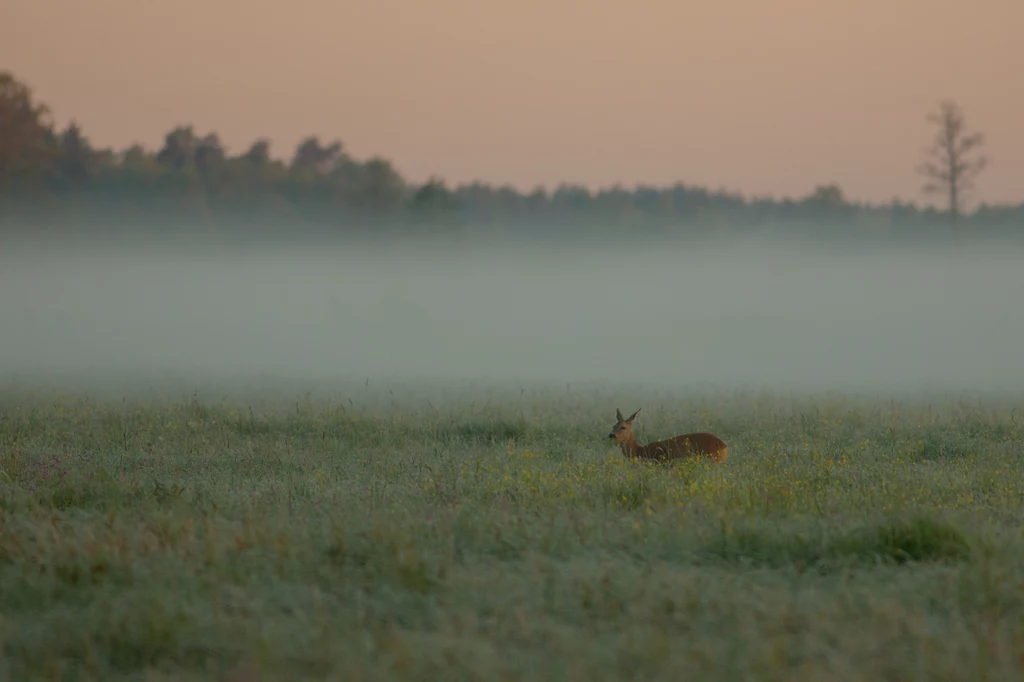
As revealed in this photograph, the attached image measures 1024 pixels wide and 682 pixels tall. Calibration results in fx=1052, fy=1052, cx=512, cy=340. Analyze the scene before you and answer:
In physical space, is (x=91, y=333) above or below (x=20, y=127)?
below

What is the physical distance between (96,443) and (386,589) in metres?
7.64

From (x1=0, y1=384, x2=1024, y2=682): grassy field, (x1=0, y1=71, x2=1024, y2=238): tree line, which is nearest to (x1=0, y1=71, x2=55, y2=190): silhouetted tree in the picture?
(x1=0, y1=71, x2=1024, y2=238): tree line

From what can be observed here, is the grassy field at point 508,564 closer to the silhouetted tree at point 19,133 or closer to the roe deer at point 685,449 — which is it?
the roe deer at point 685,449

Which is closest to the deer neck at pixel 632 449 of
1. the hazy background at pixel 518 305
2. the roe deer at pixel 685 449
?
the roe deer at pixel 685 449

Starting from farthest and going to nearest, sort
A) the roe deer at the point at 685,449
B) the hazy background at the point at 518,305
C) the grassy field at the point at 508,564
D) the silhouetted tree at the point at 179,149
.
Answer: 1. the silhouetted tree at the point at 179,149
2. the hazy background at the point at 518,305
3. the roe deer at the point at 685,449
4. the grassy field at the point at 508,564

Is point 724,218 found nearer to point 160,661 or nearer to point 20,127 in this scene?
point 20,127

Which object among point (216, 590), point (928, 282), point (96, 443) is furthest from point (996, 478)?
point (928, 282)

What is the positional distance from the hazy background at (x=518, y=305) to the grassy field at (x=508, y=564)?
1310 inches

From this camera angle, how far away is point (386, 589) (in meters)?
5.48

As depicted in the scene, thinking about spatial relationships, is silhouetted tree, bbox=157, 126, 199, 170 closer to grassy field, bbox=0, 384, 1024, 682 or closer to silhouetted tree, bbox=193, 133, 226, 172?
silhouetted tree, bbox=193, 133, 226, 172

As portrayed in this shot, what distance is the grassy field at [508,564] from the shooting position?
14.9 feet

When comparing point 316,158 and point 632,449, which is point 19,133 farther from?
point 632,449

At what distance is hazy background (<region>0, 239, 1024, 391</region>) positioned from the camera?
49594mm

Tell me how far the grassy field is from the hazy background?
3327 cm
